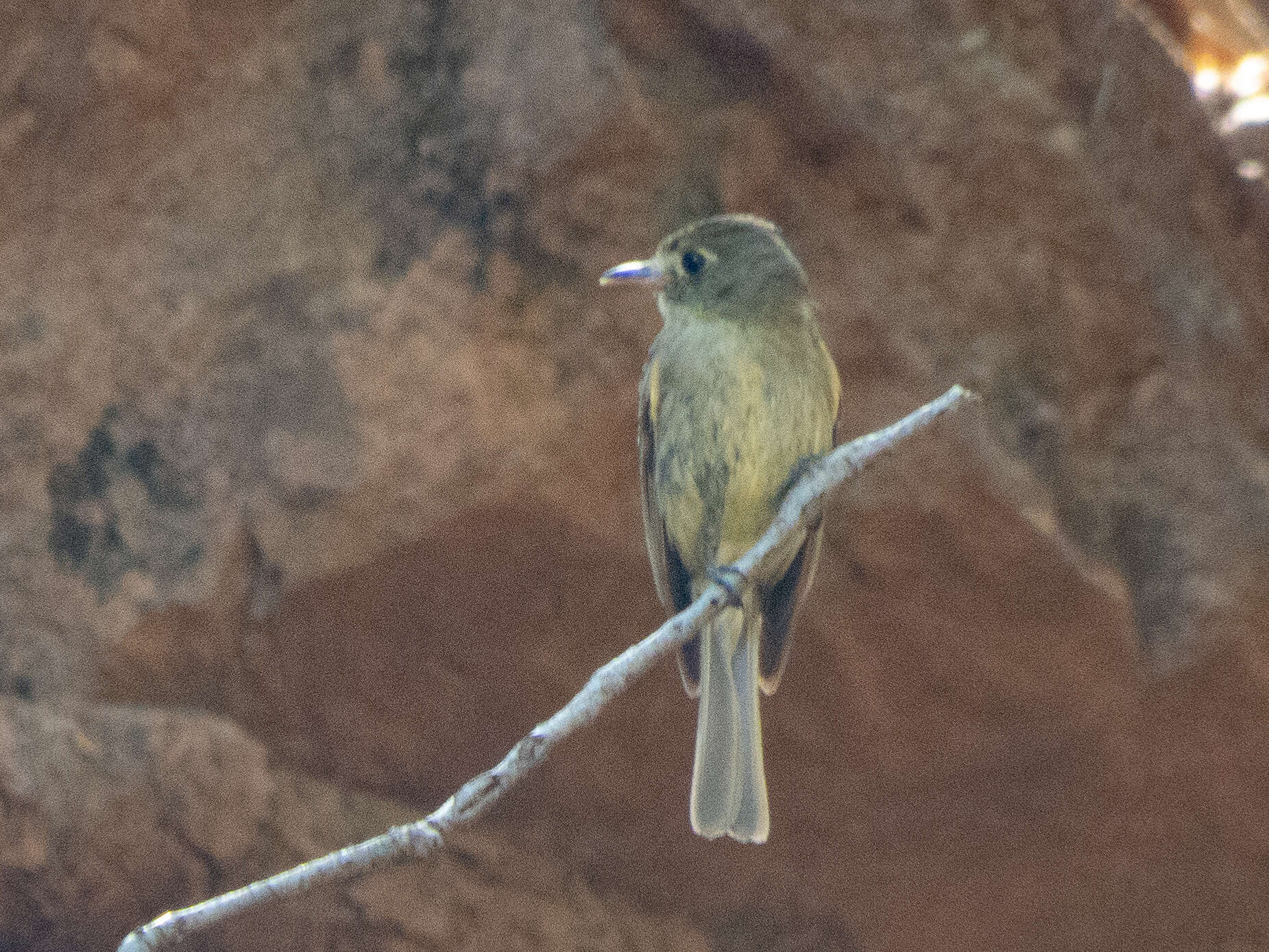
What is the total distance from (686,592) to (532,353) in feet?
2.37

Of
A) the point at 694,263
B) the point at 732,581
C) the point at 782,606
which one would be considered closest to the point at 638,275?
the point at 694,263

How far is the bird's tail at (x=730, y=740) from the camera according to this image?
103 inches

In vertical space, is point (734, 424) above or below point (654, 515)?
above

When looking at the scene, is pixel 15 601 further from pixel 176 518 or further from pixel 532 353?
pixel 532 353

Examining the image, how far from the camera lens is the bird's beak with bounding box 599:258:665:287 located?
2.77 metres

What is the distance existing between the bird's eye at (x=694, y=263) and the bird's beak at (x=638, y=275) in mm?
55

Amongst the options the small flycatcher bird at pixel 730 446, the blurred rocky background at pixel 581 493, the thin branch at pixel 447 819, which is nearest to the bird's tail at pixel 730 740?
the small flycatcher bird at pixel 730 446

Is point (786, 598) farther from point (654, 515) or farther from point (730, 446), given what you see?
point (730, 446)

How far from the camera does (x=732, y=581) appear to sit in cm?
248

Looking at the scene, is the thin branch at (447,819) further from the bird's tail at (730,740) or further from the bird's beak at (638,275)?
the bird's beak at (638,275)

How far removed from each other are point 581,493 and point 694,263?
704 mm

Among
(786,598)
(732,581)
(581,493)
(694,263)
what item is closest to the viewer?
(732,581)

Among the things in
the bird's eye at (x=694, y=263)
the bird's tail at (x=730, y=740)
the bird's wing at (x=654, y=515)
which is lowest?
the bird's tail at (x=730, y=740)

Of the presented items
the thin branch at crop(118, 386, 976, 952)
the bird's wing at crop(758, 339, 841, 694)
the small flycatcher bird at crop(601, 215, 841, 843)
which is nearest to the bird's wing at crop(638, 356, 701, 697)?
the small flycatcher bird at crop(601, 215, 841, 843)
